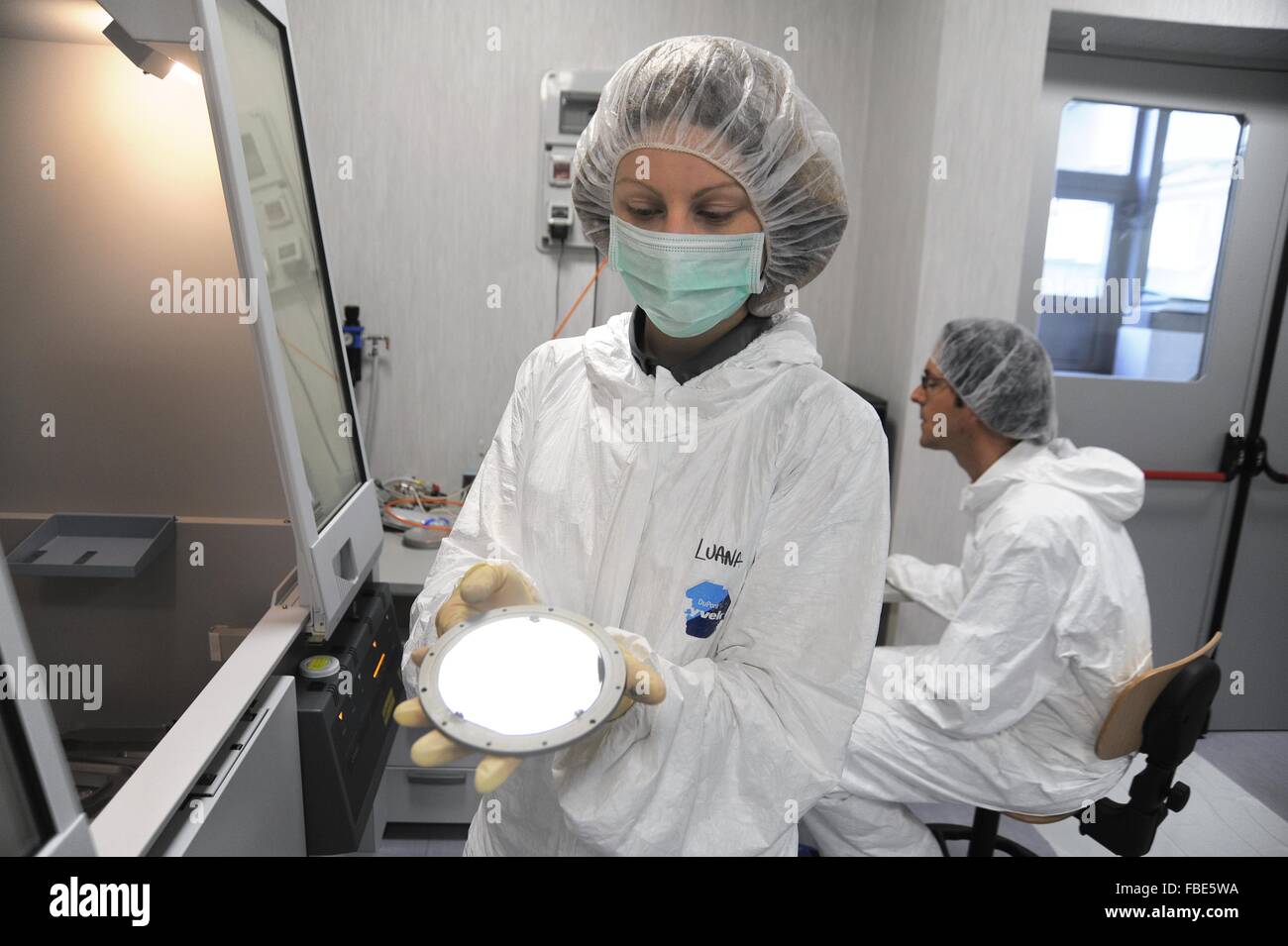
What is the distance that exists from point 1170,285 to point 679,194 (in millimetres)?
2420

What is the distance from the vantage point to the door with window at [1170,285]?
2467mm

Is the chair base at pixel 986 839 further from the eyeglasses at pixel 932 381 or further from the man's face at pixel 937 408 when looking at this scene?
the eyeglasses at pixel 932 381

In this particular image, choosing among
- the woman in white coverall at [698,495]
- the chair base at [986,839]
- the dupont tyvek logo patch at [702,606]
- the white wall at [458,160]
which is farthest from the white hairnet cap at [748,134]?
the white wall at [458,160]

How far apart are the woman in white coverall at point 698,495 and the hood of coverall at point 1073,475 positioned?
3.37 ft

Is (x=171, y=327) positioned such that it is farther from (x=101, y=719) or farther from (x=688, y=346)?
(x=688, y=346)

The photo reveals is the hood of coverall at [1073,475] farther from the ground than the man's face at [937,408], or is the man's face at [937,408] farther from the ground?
the man's face at [937,408]

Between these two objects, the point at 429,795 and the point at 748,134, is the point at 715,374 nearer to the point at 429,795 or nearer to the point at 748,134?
the point at 748,134

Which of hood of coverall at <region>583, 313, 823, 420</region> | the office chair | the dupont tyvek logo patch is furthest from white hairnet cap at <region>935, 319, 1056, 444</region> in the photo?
the dupont tyvek logo patch

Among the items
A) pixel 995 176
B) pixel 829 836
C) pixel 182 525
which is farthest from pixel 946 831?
pixel 182 525

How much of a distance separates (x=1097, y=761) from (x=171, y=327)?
1.99 meters

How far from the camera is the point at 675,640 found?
0.87 meters

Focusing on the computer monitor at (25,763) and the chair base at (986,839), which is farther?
the chair base at (986,839)

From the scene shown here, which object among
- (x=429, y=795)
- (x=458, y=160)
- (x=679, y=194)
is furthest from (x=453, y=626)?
(x=458, y=160)

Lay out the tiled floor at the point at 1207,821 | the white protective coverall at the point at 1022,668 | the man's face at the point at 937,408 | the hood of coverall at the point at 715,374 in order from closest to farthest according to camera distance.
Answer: the hood of coverall at the point at 715,374
the white protective coverall at the point at 1022,668
the man's face at the point at 937,408
the tiled floor at the point at 1207,821
